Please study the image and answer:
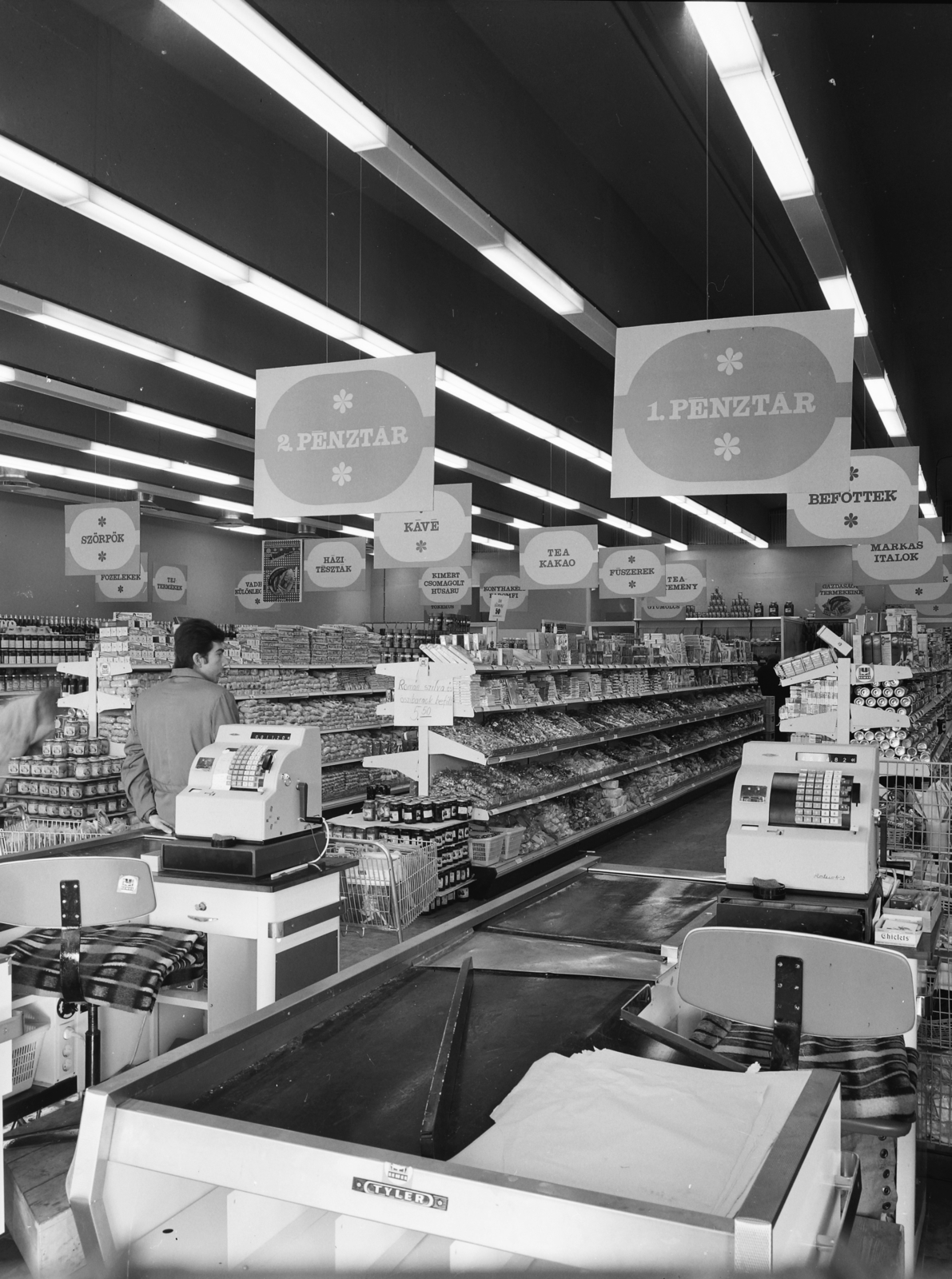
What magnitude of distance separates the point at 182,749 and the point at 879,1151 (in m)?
2.98

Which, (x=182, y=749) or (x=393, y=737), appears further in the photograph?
(x=393, y=737)

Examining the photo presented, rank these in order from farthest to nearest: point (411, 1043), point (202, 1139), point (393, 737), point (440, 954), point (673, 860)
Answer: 1. point (393, 737)
2. point (673, 860)
3. point (440, 954)
4. point (411, 1043)
5. point (202, 1139)

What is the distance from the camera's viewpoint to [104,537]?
10812 mm

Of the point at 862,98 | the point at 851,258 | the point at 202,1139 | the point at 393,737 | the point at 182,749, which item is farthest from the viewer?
the point at 393,737

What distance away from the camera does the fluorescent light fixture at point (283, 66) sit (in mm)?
3541

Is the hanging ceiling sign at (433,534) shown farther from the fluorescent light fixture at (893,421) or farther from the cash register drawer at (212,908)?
the cash register drawer at (212,908)

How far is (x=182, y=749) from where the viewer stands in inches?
171

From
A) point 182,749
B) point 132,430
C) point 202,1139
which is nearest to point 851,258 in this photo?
point 182,749

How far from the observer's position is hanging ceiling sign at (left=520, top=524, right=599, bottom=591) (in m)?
11.7

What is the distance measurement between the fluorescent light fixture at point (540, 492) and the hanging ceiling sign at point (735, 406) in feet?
26.8

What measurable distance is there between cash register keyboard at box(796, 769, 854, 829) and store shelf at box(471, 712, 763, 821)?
476cm

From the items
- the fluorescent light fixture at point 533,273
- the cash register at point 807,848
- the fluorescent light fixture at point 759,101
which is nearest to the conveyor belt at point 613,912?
the cash register at point 807,848

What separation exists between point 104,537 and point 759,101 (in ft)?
27.8

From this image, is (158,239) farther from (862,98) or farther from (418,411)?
(862,98)
